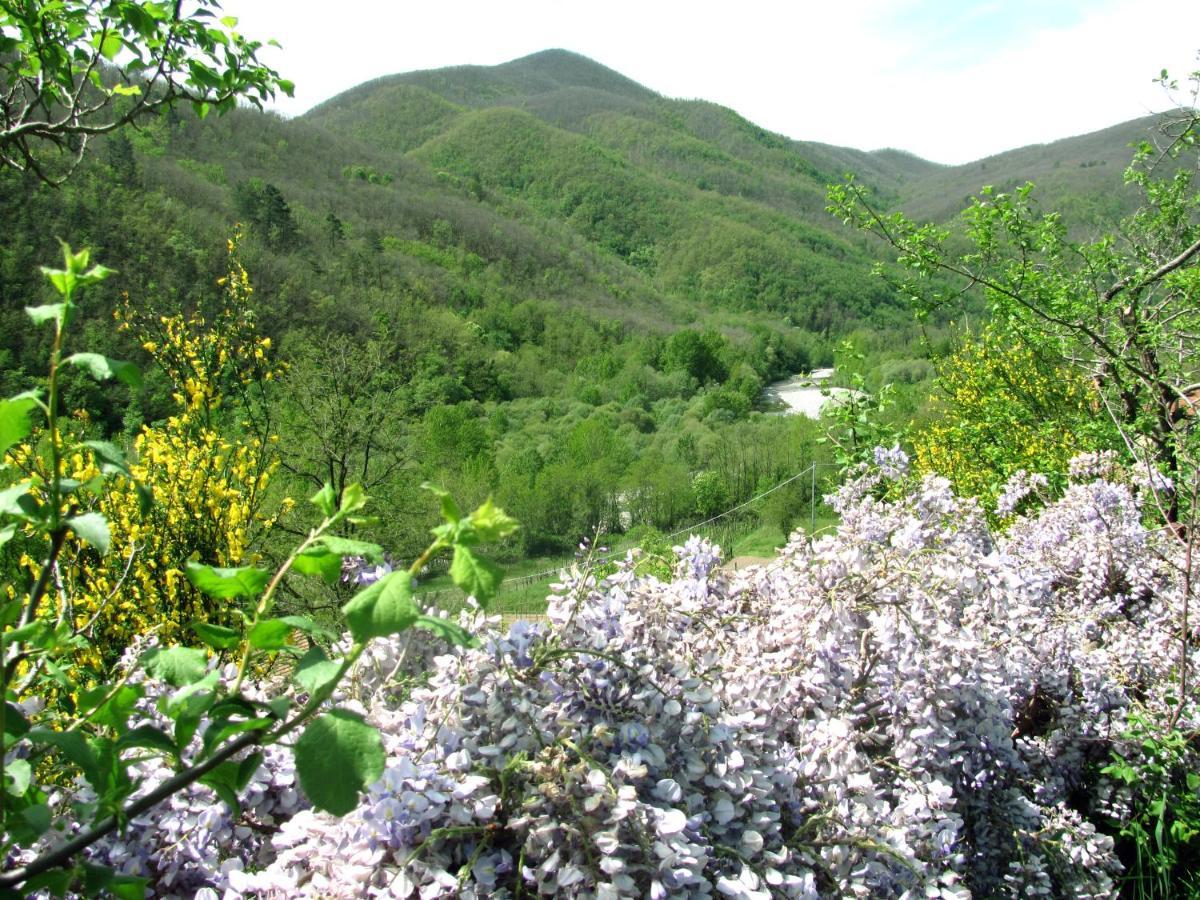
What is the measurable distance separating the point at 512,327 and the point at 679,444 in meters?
24.9

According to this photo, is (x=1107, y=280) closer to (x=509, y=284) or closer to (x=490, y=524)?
(x=490, y=524)

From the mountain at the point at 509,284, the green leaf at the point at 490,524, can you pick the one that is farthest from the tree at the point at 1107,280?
the green leaf at the point at 490,524

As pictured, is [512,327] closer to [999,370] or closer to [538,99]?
[999,370]

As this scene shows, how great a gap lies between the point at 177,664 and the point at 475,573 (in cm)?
44

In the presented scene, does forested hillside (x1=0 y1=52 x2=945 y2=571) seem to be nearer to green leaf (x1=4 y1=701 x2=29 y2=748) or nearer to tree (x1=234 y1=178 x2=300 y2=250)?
tree (x1=234 y1=178 x2=300 y2=250)

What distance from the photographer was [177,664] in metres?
1.01

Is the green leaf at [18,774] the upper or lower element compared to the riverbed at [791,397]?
upper

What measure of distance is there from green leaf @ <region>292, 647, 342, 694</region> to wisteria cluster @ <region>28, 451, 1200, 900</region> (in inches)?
14.7

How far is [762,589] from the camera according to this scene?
8.65ft

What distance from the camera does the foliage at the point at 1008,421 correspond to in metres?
5.92

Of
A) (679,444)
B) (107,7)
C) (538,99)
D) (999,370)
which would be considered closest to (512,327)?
(679,444)

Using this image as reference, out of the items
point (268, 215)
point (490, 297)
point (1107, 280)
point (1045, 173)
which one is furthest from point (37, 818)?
point (1045, 173)

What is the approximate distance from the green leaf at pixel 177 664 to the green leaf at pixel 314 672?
14cm

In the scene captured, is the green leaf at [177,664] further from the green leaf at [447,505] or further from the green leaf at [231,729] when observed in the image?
the green leaf at [447,505]
